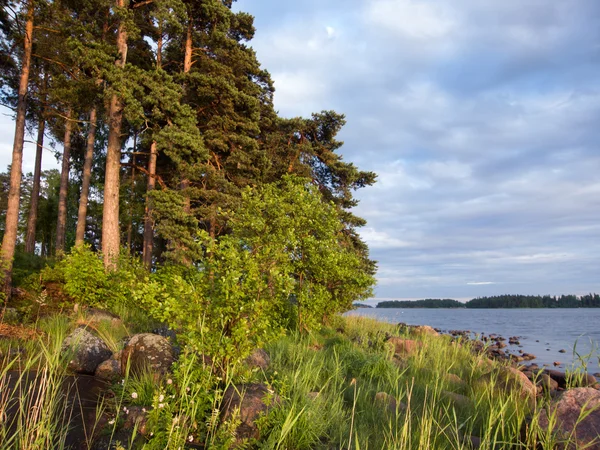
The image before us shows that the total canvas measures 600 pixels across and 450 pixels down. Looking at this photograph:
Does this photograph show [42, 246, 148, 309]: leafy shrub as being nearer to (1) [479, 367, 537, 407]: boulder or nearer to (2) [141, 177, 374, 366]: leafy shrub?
(2) [141, 177, 374, 366]: leafy shrub

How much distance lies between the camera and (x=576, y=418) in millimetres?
3855

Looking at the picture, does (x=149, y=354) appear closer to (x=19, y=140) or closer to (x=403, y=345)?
(x=403, y=345)

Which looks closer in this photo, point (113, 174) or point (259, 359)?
point (259, 359)

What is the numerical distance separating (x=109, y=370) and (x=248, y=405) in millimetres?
3107

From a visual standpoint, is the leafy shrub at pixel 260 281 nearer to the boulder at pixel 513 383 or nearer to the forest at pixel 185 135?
the forest at pixel 185 135

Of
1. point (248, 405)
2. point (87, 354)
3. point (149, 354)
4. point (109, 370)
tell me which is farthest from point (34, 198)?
point (248, 405)

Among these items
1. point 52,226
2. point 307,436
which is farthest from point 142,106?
point 52,226

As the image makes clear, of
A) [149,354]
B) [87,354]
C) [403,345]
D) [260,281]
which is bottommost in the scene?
[403,345]

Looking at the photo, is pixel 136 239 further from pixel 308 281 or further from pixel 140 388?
pixel 140 388

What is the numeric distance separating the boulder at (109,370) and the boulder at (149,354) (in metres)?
0.28

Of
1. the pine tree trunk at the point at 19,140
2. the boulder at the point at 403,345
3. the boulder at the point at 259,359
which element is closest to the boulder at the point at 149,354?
the boulder at the point at 259,359

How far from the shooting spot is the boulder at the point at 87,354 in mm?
6270

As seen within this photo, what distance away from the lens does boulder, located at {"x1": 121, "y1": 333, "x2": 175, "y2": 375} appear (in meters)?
5.33

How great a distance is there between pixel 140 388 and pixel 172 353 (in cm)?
118
